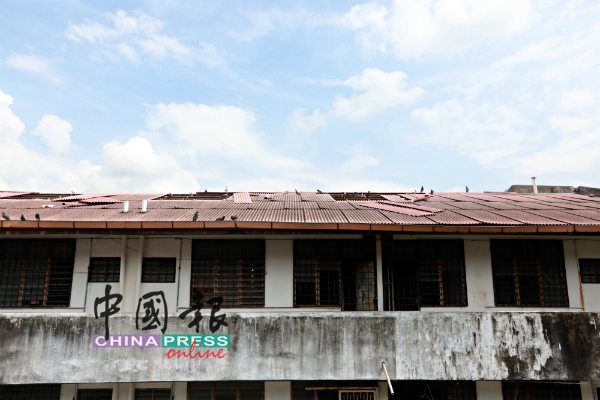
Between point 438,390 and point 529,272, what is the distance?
337 centimetres

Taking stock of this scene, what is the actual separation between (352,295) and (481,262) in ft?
10.0

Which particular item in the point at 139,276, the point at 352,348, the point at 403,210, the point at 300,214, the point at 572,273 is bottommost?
the point at 352,348

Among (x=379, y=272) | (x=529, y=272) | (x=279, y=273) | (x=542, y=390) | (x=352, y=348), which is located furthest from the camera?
(x=529, y=272)

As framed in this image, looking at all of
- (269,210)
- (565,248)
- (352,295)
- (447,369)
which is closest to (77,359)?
(269,210)

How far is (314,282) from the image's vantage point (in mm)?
8078

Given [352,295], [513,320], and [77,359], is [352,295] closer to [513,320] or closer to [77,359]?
[513,320]

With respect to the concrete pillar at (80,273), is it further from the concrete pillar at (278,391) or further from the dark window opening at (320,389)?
the dark window opening at (320,389)

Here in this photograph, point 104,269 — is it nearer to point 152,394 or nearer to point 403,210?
point 152,394

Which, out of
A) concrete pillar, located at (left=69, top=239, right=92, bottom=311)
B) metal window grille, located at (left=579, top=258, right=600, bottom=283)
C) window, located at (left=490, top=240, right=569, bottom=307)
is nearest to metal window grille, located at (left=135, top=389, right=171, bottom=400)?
concrete pillar, located at (left=69, top=239, right=92, bottom=311)

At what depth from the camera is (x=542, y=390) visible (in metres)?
7.80

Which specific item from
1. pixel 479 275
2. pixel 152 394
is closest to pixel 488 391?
pixel 479 275

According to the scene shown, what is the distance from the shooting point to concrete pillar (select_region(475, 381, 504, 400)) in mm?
7695

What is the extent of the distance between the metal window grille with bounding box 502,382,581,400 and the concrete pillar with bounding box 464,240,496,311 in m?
1.72

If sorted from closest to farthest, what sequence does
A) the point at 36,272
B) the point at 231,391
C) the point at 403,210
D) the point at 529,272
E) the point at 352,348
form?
the point at 352,348
the point at 231,391
the point at 36,272
the point at 529,272
the point at 403,210
